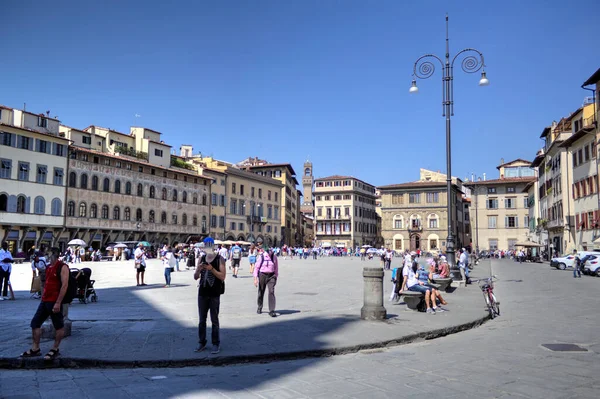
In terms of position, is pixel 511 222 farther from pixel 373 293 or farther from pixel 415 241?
pixel 373 293

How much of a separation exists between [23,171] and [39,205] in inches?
126

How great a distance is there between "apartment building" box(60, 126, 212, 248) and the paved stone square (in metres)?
45.3

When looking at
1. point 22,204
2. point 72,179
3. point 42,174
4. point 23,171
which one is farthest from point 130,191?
point 22,204

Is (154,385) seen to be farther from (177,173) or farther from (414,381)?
(177,173)

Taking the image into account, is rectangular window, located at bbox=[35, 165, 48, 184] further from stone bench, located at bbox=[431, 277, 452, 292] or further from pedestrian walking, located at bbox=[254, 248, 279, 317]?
pedestrian walking, located at bbox=[254, 248, 279, 317]

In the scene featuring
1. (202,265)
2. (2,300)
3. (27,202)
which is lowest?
(2,300)

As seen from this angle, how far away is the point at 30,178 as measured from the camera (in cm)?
4456

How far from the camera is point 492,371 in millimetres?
6281

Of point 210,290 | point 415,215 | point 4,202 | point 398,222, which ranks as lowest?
point 210,290

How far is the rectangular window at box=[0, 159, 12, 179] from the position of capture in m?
42.5

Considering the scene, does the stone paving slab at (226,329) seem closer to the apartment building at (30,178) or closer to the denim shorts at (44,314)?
the denim shorts at (44,314)

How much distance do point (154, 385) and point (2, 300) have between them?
1050 cm

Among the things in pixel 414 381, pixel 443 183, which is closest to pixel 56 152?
pixel 414 381

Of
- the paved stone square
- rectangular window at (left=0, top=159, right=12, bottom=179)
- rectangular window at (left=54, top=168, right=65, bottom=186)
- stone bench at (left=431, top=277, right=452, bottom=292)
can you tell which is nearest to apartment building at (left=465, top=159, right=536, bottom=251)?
rectangular window at (left=54, top=168, right=65, bottom=186)
